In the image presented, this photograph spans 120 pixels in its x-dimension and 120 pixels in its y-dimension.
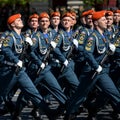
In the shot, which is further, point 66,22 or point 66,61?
point 66,22

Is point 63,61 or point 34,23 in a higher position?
point 34,23

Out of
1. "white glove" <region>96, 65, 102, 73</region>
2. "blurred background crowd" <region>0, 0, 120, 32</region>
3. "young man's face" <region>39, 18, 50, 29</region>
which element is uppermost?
"young man's face" <region>39, 18, 50, 29</region>

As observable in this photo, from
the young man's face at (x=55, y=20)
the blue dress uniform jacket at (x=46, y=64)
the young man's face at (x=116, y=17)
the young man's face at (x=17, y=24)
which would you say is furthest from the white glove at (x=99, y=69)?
the young man's face at (x=116, y=17)

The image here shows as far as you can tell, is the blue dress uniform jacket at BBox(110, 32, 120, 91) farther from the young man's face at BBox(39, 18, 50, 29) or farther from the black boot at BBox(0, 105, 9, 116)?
the black boot at BBox(0, 105, 9, 116)

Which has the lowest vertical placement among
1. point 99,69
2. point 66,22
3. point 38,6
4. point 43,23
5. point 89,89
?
point 38,6

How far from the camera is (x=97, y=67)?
31.6 ft

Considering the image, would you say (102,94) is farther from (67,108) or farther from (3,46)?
(3,46)

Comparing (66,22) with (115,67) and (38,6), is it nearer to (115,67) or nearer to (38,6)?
(115,67)

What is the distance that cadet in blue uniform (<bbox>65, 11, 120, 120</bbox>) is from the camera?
9.65 meters

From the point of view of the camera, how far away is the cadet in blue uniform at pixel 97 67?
380 inches

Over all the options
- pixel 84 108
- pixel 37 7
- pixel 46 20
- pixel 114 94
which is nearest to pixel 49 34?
pixel 46 20

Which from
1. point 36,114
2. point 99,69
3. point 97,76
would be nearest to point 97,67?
point 99,69

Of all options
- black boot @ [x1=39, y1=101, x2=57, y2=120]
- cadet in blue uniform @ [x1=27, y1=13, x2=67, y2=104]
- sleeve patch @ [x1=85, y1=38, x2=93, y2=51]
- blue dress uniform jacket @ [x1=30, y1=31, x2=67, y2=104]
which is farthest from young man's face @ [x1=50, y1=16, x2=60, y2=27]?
sleeve patch @ [x1=85, y1=38, x2=93, y2=51]

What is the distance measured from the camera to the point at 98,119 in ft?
35.5
